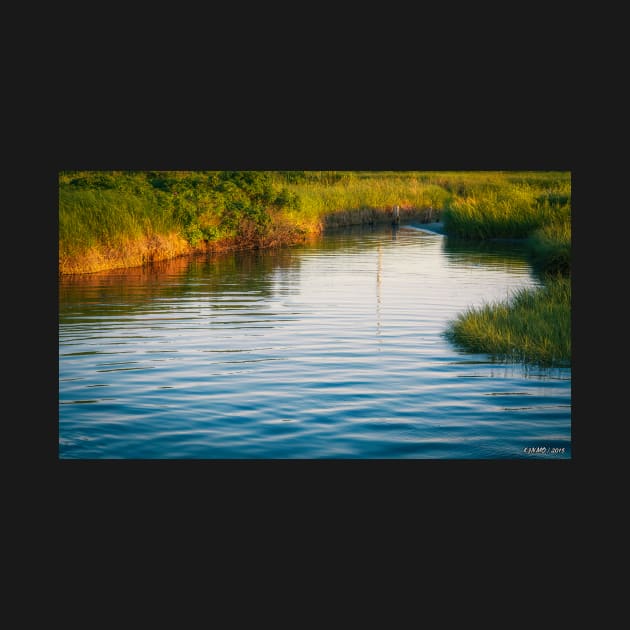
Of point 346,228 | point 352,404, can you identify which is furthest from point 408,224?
point 352,404

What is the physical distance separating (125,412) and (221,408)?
0.75 meters

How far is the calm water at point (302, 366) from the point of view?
770cm

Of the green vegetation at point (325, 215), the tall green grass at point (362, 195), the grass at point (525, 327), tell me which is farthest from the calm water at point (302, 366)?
the tall green grass at point (362, 195)

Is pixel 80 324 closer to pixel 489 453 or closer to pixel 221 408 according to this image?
pixel 221 408

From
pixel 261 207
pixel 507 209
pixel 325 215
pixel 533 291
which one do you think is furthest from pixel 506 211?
pixel 261 207

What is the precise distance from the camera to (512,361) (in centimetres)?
912

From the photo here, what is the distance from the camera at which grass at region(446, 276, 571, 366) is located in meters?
8.77

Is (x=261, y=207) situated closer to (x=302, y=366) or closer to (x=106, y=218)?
(x=106, y=218)

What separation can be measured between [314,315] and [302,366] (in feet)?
5.00

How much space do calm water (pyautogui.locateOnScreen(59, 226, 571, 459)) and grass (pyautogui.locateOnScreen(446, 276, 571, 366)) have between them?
→ 6.2 inches

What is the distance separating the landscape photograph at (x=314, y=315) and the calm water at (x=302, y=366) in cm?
2

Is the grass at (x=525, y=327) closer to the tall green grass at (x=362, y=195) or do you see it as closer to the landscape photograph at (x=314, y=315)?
the landscape photograph at (x=314, y=315)

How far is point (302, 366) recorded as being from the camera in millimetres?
9078

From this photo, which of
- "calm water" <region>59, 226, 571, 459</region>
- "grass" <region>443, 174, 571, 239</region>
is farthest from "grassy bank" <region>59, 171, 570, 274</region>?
"calm water" <region>59, 226, 571, 459</region>
